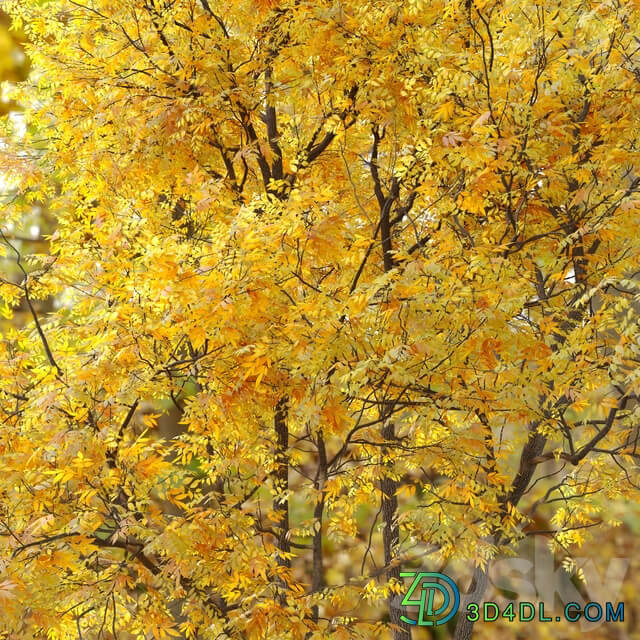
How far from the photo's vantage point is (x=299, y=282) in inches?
191

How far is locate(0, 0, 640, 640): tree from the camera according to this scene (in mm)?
4352

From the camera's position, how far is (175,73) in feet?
16.5

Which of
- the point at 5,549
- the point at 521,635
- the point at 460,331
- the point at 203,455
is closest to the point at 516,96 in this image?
the point at 460,331

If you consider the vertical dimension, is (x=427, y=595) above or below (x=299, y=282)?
below

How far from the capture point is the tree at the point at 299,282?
435cm

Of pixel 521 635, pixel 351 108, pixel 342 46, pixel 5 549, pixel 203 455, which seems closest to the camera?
pixel 5 549

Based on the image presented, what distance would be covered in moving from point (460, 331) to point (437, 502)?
1435 mm

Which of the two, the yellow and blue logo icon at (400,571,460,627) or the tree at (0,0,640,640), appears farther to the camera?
the yellow and blue logo icon at (400,571,460,627)

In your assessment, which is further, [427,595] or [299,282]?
[427,595]

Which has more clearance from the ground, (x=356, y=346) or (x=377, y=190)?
(x=377, y=190)

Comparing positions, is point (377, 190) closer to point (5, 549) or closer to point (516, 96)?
point (516, 96)

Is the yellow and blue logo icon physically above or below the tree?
below

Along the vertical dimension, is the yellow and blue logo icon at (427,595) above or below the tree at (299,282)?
below

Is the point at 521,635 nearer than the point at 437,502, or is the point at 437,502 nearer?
the point at 437,502
